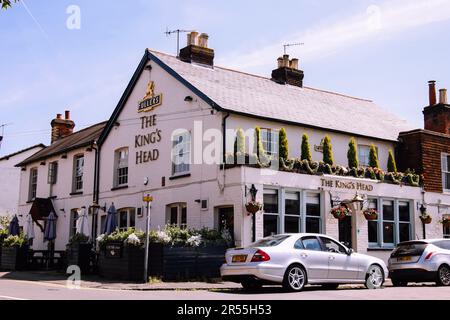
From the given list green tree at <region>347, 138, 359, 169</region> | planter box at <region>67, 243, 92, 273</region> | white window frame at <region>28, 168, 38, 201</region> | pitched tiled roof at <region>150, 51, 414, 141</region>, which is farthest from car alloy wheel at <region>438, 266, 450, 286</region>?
white window frame at <region>28, 168, 38, 201</region>

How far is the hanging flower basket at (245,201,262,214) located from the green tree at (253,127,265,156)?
6.32 feet

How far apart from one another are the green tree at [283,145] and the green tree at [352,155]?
314cm

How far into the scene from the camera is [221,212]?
842 inches

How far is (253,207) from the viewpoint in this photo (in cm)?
1964

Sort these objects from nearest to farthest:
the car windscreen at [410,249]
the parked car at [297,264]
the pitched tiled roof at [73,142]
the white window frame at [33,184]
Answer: the parked car at [297,264] → the car windscreen at [410,249] → the pitched tiled roof at [73,142] → the white window frame at [33,184]

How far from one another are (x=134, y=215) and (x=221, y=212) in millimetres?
6002

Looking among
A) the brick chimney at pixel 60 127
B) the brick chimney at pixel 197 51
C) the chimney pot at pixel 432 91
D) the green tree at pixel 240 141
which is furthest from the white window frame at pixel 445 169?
the brick chimney at pixel 60 127

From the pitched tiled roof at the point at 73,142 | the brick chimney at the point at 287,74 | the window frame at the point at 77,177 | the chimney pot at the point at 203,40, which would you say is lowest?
the window frame at the point at 77,177

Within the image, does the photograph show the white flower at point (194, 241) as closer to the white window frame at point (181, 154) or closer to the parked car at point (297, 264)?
the parked car at point (297, 264)

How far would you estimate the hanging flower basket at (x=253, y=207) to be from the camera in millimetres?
19641

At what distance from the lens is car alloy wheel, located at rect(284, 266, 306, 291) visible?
14461 millimetres

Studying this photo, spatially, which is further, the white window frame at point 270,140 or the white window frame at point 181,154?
the white window frame at point 181,154

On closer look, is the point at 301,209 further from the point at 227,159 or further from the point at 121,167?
the point at 121,167
